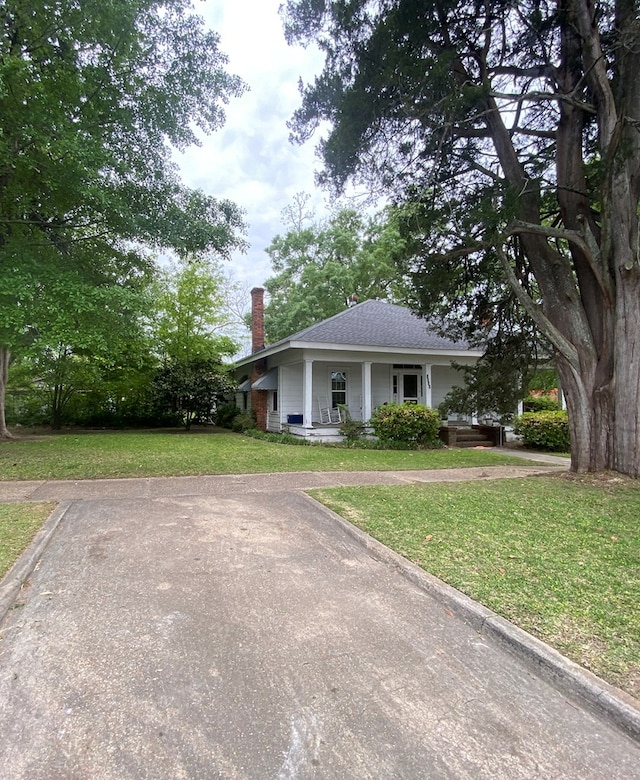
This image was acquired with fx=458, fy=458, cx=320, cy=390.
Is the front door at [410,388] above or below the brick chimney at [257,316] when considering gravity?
below

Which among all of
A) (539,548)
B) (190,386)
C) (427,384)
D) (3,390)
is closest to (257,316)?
(190,386)

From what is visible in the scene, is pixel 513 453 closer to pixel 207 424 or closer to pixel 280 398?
pixel 280 398

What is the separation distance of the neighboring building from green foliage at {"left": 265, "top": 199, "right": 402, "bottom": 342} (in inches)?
439

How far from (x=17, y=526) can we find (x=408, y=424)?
10.4m

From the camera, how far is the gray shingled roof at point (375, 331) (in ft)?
47.6

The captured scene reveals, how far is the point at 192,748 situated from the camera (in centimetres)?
199

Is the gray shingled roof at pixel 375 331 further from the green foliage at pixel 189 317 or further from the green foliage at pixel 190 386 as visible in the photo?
the green foliage at pixel 189 317

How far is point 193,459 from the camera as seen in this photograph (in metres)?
10.3

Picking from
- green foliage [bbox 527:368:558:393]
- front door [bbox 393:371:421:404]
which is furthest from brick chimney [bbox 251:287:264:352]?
green foliage [bbox 527:368:558:393]

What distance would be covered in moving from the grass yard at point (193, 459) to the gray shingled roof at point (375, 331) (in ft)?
11.9

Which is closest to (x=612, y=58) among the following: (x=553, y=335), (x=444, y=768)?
(x=553, y=335)

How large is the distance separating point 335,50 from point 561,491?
9090 mm

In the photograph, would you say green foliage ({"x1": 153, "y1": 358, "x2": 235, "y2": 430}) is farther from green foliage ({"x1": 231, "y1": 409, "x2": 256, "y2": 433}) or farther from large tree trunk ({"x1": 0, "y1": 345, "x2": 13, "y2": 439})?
large tree trunk ({"x1": 0, "y1": 345, "x2": 13, "y2": 439})

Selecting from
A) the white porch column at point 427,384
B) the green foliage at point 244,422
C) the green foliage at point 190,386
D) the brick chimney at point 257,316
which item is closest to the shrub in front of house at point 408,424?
the white porch column at point 427,384
